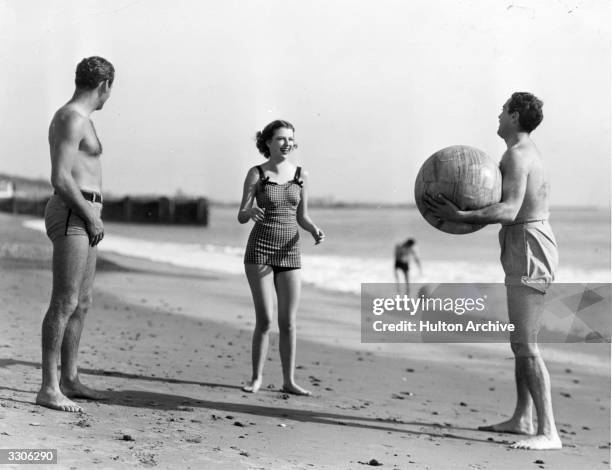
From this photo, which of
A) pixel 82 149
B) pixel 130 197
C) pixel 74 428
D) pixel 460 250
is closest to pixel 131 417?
pixel 74 428

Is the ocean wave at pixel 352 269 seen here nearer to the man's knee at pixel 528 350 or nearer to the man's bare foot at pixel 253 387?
the man's bare foot at pixel 253 387

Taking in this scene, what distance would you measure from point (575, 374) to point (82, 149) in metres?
5.86

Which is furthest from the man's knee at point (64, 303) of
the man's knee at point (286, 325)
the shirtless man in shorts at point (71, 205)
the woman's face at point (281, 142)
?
the woman's face at point (281, 142)

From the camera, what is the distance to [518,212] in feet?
16.8

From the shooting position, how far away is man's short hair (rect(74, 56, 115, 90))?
461cm

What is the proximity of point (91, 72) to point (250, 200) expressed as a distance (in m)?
1.51

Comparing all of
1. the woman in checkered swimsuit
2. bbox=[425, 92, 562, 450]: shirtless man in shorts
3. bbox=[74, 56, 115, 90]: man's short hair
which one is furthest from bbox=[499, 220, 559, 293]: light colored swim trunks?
bbox=[74, 56, 115, 90]: man's short hair

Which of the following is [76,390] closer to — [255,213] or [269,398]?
[269,398]

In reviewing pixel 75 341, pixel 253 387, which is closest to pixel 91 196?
pixel 75 341

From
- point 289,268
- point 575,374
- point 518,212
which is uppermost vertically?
point 518,212

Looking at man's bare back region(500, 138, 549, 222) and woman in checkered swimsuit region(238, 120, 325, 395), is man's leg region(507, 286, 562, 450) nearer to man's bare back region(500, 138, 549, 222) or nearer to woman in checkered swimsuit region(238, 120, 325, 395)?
man's bare back region(500, 138, 549, 222)

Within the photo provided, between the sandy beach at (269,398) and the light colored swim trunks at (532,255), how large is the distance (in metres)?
1.05

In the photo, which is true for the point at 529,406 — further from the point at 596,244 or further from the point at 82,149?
the point at 596,244

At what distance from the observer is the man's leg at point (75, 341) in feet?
16.0
